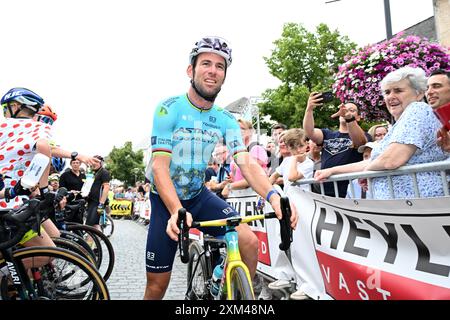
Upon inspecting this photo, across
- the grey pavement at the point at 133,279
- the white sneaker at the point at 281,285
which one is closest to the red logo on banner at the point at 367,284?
the white sneaker at the point at 281,285

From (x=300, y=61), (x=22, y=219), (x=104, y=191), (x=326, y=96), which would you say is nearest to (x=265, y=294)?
(x=326, y=96)

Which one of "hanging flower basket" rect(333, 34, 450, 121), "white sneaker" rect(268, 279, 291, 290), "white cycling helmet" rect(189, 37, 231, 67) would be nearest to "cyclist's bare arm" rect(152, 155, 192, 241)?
"white cycling helmet" rect(189, 37, 231, 67)

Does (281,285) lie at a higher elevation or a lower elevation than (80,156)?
lower

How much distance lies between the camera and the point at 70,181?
8320 millimetres

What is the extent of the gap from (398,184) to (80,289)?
108 inches

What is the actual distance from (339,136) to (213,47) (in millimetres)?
2525

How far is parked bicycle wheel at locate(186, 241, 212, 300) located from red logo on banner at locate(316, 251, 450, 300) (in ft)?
3.50

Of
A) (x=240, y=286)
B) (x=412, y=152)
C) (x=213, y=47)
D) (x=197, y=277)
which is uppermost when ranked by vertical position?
(x=213, y=47)

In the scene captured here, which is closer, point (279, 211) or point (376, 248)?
point (279, 211)

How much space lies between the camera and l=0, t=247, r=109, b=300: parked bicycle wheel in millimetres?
3182

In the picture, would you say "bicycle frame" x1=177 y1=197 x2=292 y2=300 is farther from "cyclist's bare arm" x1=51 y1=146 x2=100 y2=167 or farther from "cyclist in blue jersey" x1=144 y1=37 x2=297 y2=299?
"cyclist's bare arm" x1=51 y1=146 x2=100 y2=167

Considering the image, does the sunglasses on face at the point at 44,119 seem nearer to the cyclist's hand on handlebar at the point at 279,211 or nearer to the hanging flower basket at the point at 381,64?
the cyclist's hand on handlebar at the point at 279,211

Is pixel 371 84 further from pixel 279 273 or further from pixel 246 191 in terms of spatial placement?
pixel 279 273

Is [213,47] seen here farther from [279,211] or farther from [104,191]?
[104,191]
